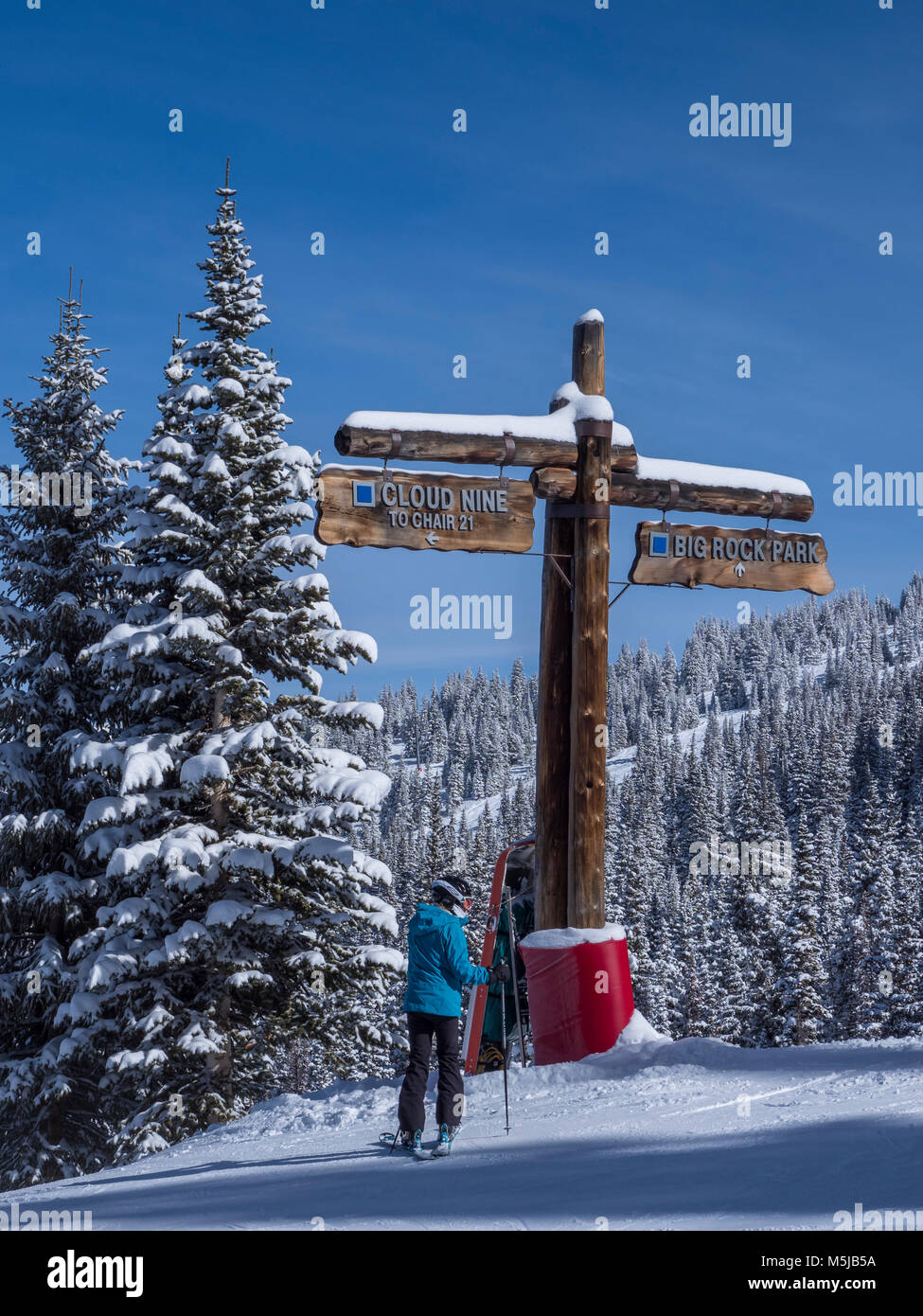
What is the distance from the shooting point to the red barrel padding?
29.5 feet

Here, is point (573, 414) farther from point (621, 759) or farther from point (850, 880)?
point (621, 759)

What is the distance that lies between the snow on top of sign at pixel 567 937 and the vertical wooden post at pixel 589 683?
14 cm

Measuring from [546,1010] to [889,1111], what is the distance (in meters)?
3.37

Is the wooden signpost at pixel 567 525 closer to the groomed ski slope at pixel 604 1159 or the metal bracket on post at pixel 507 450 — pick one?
the metal bracket on post at pixel 507 450

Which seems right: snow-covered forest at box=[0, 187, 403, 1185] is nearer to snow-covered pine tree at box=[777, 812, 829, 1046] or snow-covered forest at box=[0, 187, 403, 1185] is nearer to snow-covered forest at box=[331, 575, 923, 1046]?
snow-covered forest at box=[331, 575, 923, 1046]

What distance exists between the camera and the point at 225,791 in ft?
49.6

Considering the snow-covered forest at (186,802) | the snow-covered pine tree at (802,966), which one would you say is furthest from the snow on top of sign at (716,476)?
Result: the snow-covered pine tree at (802,966)

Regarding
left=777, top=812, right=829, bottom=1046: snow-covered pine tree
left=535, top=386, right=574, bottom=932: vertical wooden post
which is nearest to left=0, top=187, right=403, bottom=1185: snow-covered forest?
left=535, top=386, right=574, bottom=932: vertical wooden post

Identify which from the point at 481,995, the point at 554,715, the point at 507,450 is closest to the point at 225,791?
the point at 481,995

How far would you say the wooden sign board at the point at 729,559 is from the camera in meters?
9.79

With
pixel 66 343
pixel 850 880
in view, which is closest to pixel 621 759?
pixel 850 880

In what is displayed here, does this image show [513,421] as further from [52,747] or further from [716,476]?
[52,747]

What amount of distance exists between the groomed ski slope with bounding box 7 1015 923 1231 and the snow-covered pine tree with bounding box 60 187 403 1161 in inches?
183

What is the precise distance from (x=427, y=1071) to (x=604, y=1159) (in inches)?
58.2
